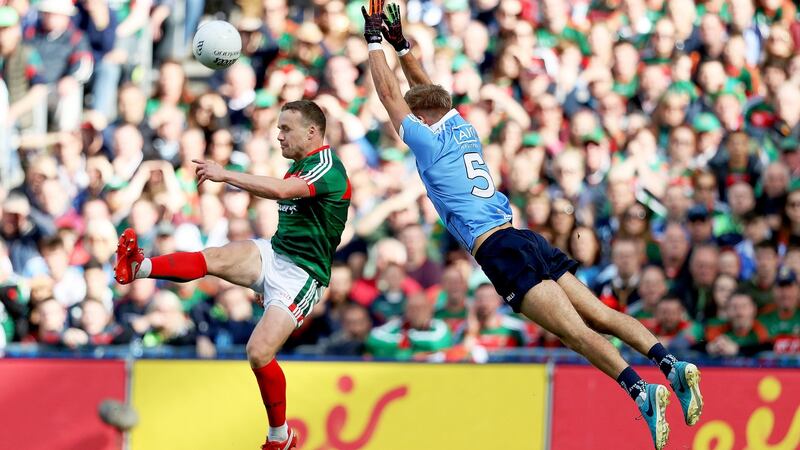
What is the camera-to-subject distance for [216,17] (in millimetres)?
15328

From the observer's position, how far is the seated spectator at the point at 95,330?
11.9m

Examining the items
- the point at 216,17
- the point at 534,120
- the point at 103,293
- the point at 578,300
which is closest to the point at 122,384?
the point at 103,293

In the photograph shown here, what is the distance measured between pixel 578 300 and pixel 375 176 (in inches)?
175

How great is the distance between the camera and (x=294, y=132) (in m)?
9.23

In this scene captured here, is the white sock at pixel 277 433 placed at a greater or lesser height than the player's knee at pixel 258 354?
lesser

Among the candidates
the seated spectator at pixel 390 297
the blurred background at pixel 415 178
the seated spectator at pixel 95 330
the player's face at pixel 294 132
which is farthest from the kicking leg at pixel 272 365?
the seated spectator at pixel 95 330

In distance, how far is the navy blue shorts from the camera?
879cm

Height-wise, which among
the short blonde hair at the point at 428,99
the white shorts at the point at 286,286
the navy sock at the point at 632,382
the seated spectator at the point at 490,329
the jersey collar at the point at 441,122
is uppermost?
the short blonde hair at the point at 428,99

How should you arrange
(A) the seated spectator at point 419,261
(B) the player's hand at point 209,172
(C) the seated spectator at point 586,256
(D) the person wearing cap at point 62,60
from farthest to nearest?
(D) the person wearing cap at point 62,60
(A) the seated spectator at point 419,261
(C) the seated spectator at point 586,256
(B) the player's hand at point 209,172

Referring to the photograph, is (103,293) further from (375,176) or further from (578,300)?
(578,300)

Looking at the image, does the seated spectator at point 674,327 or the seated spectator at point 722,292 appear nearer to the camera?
the seated spectator at point 674,327

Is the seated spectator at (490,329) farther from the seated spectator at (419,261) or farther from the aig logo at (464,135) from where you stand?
the aig logo at (464,135)

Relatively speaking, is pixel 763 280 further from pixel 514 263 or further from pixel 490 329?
pixel 514 263

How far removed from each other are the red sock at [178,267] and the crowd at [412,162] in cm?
158
